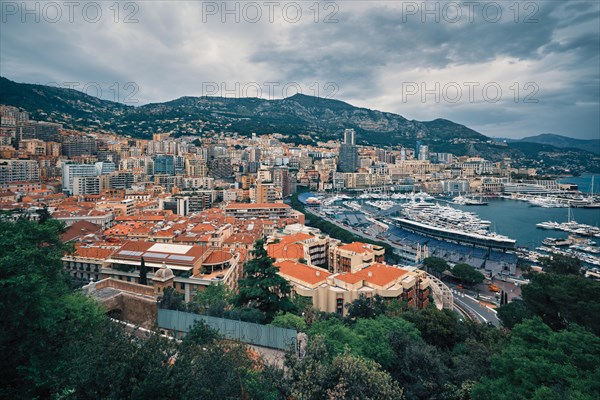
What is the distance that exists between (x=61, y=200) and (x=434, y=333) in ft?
80.9

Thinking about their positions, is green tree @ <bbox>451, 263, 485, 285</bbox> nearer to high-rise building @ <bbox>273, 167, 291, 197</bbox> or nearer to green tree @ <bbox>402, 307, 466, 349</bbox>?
green tree @ <bbox>402, 307, 466, 349</bbox>

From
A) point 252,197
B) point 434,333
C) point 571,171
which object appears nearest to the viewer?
point 434,333

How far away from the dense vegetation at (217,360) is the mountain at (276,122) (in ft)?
181

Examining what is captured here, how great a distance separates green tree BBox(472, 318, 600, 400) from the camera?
3492 mm

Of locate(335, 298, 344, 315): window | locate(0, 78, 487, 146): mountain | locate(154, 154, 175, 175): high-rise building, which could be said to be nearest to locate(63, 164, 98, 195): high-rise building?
locate(154, 154, 175, 175): high-rise building

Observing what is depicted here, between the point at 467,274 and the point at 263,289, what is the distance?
11.3 m

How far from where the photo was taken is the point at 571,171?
74.4m

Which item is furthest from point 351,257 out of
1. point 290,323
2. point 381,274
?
point 290,323

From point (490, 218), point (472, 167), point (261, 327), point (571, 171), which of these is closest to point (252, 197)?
point (490, 218)

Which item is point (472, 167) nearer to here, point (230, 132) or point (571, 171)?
point (571, 171)

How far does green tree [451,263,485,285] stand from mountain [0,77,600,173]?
53.0 meters

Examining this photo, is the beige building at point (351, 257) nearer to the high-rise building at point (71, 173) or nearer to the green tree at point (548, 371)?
the green tree at point (548, 371)

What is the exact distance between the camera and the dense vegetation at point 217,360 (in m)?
2.84

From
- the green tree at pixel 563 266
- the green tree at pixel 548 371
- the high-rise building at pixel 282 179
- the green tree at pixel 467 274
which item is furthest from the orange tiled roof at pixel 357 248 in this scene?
the high-rise building at pixel 282 179
